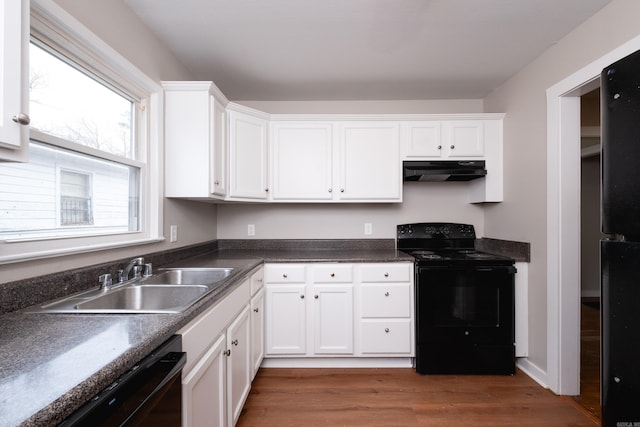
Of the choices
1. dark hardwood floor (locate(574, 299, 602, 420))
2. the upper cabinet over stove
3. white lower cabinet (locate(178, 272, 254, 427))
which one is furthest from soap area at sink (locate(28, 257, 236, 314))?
dark hardwood floor (locate(574, 299, 602, 420))

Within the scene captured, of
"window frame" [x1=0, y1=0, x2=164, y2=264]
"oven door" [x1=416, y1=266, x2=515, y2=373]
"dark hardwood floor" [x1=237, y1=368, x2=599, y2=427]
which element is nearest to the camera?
"window frame" [x1=0, y1=0, x2=164, y2=264]

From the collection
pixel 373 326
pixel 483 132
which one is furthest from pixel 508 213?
pixel 373 326

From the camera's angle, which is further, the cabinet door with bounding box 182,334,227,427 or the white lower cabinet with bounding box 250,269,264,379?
the white lower cabinet with bounding box 250,269,264,379

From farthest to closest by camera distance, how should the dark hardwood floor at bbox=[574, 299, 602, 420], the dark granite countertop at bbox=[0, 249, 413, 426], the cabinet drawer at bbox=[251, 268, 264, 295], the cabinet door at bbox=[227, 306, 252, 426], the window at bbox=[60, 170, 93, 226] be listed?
1. the cabinet drawer at bbox=[251, 268, 264, 295]
2. the dark hardwood floor at bbox=[574, 299, 602, 420]
3. the cabinet door at bbox=[227, 306, 252, 426]
4. the window at bbox=[60, 170, 93, 226]
5. the dark granite countertop at bbox=[0, 249, 413, 426]

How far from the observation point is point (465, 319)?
2.26 meters

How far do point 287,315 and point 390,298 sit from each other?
84 cm

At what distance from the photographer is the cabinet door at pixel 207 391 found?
105 cm

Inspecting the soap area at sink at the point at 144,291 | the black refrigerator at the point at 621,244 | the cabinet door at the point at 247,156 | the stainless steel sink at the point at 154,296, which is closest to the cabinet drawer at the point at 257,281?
the soap area at sink at the point at 144,291

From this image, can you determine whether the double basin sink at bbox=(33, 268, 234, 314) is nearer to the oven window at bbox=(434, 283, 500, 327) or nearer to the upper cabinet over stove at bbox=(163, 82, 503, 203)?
the upper cabinet over stove at bbox=(163, 82, 503, 203)

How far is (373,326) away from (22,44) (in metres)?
2.41

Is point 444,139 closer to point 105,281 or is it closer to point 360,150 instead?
point 360,150

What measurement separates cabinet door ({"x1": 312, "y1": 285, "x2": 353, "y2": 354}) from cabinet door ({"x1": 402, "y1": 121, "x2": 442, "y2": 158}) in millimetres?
1356

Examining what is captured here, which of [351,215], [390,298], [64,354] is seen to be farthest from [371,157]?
[64,354]

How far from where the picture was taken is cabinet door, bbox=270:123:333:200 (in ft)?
8.70
